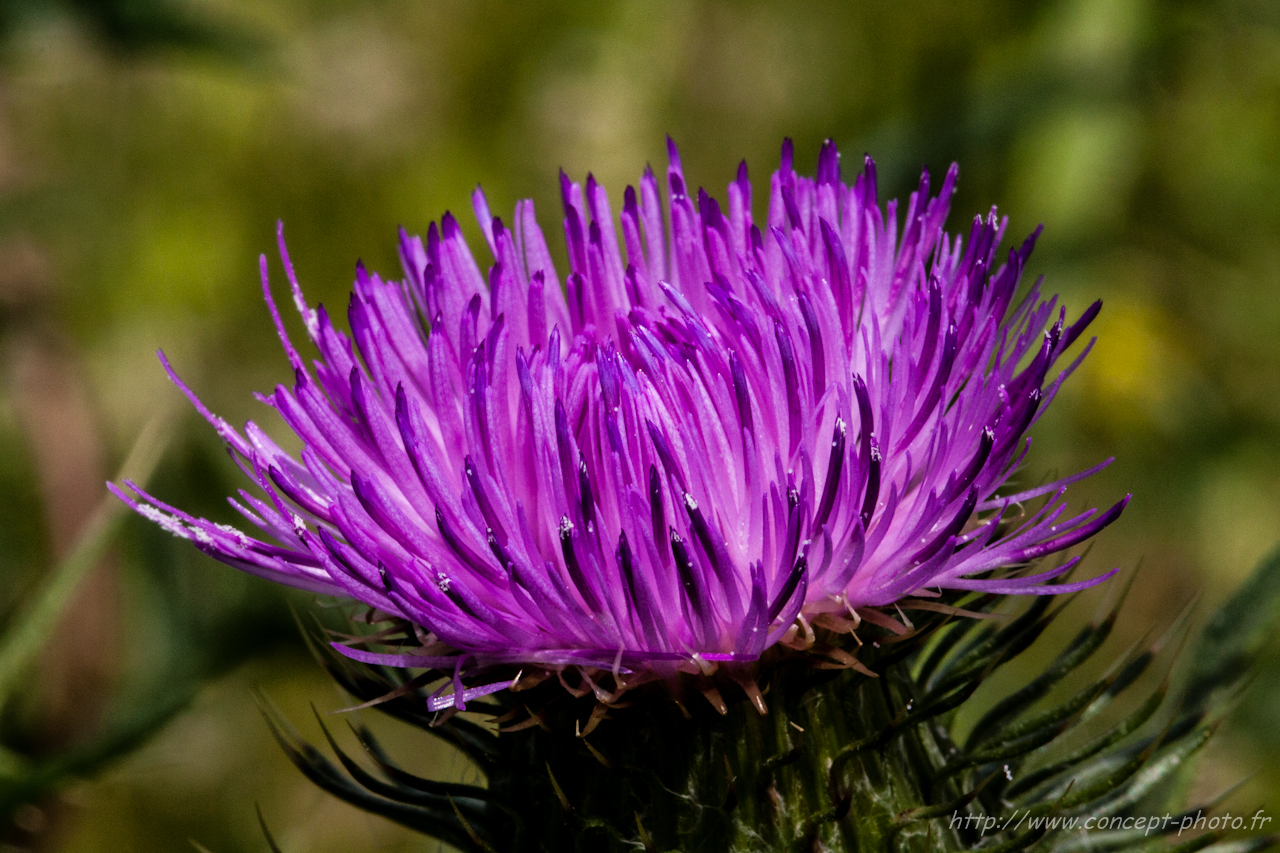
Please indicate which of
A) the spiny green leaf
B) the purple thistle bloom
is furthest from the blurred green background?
the purple thistle bloom

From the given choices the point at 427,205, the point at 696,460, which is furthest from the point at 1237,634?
the point at 427,205

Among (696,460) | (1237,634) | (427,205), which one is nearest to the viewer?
(696,460)

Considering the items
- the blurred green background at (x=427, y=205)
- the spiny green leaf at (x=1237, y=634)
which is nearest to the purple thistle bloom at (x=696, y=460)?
the spiny green leaf at (x=1237, y=634)

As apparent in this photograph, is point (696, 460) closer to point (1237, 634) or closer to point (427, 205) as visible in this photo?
point (1237, 634)

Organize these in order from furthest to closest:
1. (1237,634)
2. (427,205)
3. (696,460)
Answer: (427,205), (1237,634), (696,460)

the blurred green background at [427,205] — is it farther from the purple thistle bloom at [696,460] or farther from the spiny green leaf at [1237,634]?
the purple thistle bloom at [696,460]

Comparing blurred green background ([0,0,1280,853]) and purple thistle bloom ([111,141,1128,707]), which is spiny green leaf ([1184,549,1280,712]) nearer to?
blurred green background ([0,0,1280,853])
